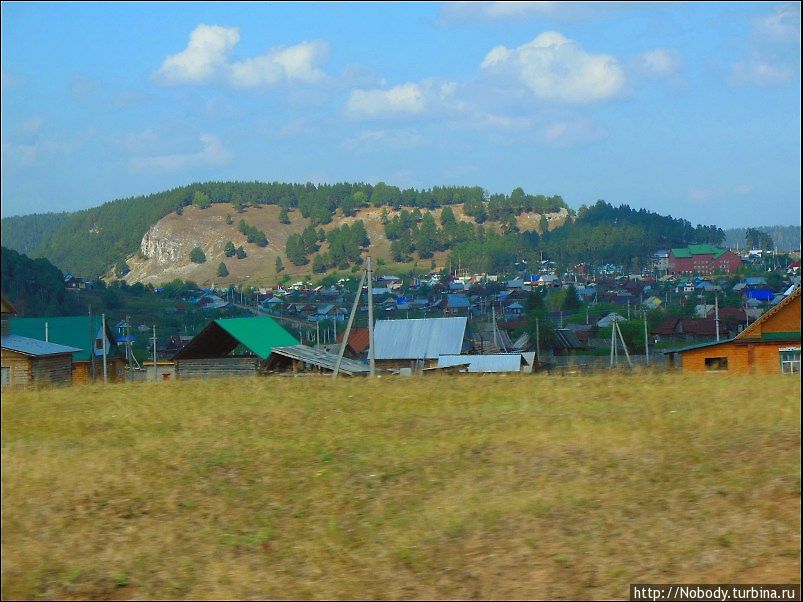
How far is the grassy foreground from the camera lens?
7.16 metres

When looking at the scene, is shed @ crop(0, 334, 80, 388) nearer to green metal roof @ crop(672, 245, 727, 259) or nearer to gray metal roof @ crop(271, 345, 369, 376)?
gray metal roof @ crop(271, 345, 369, 376)

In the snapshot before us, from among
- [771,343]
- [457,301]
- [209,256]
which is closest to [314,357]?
[771,343]

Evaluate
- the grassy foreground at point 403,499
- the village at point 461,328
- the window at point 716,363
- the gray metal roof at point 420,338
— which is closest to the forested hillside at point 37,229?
the village at point 461,328

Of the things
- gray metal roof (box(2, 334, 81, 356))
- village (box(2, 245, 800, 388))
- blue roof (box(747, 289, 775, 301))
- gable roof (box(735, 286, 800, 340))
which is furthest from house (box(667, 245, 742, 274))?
gray metal roof (box(2, 334, 81, 356))

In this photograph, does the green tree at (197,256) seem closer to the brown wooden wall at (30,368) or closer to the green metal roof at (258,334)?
the green metal roof at (258,334)

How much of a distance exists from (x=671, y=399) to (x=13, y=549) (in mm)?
8241

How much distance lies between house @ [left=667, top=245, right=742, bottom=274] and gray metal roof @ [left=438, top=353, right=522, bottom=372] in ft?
310

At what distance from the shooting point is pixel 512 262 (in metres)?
150

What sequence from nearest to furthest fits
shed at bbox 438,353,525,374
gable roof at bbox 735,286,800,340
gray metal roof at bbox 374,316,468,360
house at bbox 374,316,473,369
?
1. gable roof at bbox 735,286,800,340
2. shed at bbox 438,353,525,374
3. house at bbox 374,316,473,369
4. gray metal roof at bbox 374,316,468,360

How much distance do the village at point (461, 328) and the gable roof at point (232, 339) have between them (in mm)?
67

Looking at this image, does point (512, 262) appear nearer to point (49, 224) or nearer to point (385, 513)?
point (49, 224)

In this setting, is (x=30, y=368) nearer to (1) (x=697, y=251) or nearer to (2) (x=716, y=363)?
(2) (x=716, y=363)

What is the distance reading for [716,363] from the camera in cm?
3209

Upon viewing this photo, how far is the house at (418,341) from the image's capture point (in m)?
45.1
